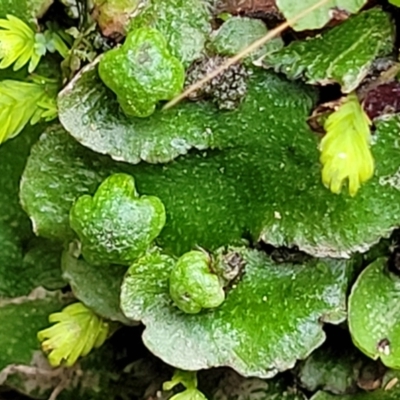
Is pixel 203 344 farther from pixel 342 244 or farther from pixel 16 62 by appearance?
pixel 16 62

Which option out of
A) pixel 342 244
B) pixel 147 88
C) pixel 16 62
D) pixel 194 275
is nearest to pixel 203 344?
pixel 194 275

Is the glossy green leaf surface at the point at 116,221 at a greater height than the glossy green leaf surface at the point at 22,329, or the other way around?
the glossy green leaf surface at the point at 116,221

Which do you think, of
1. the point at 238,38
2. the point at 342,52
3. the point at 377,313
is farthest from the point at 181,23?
the point at 377,313

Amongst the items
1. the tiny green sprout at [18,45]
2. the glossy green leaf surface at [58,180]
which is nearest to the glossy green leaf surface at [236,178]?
the glossy green leaf surface at [58,180]

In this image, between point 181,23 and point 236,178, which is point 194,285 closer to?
point 236,178

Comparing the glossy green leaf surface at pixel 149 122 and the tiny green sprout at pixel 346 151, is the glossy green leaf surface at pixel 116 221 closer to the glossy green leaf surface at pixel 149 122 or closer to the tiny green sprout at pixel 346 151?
the glossy green leaf surface at pixel 149 122

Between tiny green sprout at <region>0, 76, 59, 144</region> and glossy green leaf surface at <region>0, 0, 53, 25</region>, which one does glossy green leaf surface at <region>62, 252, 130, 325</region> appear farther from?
glossy green leaf surface at <region>0, 0, 53, 25</region>

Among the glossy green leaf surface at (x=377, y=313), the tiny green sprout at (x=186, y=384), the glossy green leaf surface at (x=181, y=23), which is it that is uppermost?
the glossy green leaf surface at (x=181, y=23)
